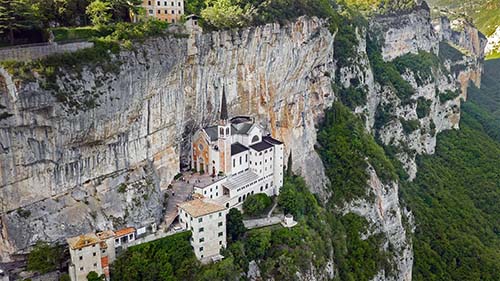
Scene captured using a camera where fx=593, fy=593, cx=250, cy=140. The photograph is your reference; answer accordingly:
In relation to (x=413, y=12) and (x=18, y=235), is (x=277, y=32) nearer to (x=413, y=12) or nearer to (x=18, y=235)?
(x=18, y=235)

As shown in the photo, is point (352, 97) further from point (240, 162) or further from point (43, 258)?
point (43, 258)

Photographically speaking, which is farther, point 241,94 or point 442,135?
Result: point 442,135

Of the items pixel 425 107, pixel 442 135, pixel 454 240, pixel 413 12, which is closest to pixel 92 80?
pixel 454 240

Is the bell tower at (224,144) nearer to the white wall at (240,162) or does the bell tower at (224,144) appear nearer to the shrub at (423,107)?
the white wall at (240,162)

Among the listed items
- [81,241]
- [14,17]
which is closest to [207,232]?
[81,241]

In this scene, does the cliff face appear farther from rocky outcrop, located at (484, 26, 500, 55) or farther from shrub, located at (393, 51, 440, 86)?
rocky outcrop, located at (484, 26, 500, 55)

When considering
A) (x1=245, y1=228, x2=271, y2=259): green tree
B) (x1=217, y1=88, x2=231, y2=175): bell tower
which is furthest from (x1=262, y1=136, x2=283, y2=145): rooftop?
(x1=245, y1=228, x2=271, y2=259): green tree

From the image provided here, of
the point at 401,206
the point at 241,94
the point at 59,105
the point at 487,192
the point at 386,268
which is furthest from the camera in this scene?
the point at 487,192
